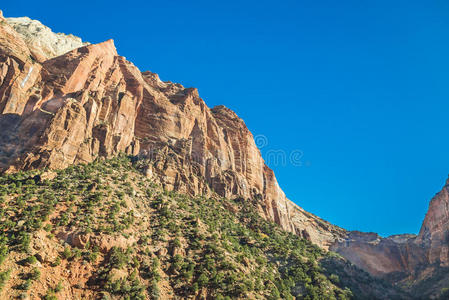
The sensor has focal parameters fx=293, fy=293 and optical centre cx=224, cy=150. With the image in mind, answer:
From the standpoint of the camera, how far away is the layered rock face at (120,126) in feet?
207

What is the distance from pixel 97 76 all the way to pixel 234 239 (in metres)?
60.6

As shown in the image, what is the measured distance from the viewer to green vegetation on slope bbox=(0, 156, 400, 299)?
120 feet

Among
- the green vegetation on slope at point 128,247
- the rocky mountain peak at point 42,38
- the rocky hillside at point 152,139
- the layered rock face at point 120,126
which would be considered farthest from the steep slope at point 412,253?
the rocky mountain peak at point 42,38

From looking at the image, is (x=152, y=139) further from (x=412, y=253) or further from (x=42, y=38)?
(x=412, y=253)

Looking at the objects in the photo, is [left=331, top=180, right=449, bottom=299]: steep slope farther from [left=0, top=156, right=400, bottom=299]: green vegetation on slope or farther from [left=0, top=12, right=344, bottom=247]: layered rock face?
[left=0, top=156, right=400, bottom=299]: green vegetation on slope

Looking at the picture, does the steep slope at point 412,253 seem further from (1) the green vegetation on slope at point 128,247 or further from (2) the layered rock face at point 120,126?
(1) the green vegetation on slope at point 128,247

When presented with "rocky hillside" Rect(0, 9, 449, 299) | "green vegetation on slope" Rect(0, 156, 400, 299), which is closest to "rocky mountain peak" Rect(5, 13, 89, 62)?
"rocky hillside" Rect(0, 9, 449, 299)

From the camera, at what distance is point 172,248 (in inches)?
1914

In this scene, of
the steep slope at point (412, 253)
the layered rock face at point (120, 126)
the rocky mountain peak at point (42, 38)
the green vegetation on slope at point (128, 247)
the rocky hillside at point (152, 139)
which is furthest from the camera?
the rocky mountain peak at point (42, 38)

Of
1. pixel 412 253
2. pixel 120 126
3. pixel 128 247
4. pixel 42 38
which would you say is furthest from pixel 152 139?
pixel 412 253

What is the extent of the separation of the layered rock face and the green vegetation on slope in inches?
273

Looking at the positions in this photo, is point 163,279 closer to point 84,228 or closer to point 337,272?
point 84,228

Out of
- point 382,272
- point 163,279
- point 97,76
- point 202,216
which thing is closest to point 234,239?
point 202,216

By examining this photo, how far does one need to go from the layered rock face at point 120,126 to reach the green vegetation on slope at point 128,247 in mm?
6932
